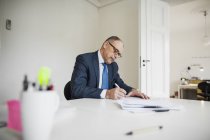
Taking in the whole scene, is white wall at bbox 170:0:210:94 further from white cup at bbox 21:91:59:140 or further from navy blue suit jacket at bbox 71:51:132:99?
white cup at bbox 21:91:59:140

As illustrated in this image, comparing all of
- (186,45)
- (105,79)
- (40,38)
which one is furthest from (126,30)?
(186,45)

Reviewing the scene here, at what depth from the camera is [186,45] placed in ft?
20.6

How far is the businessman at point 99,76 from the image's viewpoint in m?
1.33

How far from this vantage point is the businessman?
133 cm

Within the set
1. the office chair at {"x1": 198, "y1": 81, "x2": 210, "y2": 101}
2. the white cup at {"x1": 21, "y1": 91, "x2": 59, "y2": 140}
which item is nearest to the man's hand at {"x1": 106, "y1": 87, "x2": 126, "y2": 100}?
the white cup at {"x1": 21, "y1": 91, "x2": 59, "y2": 140}

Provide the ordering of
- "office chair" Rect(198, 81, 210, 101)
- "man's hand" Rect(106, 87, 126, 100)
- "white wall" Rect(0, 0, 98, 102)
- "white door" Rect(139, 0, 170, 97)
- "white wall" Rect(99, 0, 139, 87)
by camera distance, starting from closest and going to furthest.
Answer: "man's hand" Rect(106, 87, 126, 100)
"white wall" Rect(0, 0, 98, 102)
"white door" Rect(139, 0, 170, 97)
"white wall" Rect(99, 0, 139, 87)
"office chair" Rect(198, 81, 210, 101)

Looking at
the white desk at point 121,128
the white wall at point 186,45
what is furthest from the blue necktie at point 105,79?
the white wall at point 186,45

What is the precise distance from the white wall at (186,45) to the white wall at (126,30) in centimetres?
191

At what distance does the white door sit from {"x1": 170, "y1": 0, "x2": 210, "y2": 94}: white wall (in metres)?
1.91

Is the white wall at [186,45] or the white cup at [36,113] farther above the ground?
the white wall at [186,45]

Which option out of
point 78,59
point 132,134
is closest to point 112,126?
point 132,134

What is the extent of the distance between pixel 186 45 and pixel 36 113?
6.65 metres

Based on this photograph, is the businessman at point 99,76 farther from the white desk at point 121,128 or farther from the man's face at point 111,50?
the white desk at point 121,128

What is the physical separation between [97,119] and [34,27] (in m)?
2.48
